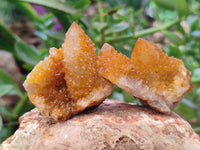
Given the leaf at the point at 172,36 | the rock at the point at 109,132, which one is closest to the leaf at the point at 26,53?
the rock at the point at 109,132

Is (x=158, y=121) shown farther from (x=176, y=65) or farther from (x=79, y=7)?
(x=79, y=7)

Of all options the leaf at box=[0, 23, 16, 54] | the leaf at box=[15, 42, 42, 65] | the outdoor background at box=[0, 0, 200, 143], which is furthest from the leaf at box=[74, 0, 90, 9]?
the leaf at box=[0, 23, 16, 54]

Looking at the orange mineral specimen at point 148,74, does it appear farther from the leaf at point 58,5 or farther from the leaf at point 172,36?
the leaf at point 172,36

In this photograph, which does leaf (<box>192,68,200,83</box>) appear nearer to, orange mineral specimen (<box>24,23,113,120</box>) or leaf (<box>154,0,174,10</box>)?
leaf (<box>154,0,174,10</box>)

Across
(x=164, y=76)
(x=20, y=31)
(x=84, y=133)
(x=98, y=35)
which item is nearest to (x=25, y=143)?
(x=84, y=133)

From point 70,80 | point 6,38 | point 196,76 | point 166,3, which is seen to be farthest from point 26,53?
point 196,76
